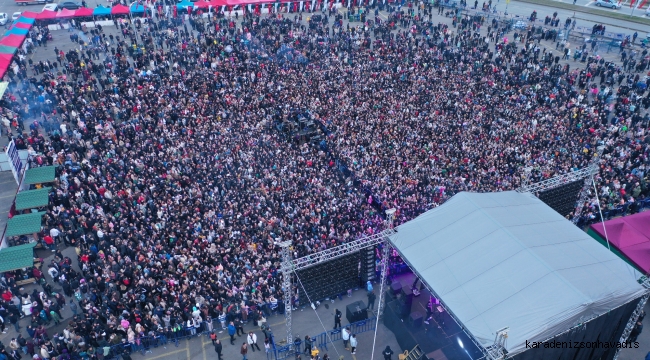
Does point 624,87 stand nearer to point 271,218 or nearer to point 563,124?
point 563,124

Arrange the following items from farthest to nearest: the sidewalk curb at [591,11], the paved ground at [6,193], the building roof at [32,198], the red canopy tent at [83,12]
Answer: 1. the sidewalk curb at [591,11]
2. the red canopy tent at [83,12]
3. the paved ground at [6,193]
4. the building roof at [32,198]

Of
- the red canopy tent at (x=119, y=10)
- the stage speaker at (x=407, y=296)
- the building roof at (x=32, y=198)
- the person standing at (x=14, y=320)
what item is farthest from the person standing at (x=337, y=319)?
the red canopy tent at (x=119, y=10)

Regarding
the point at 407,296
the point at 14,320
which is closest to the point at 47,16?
the point at 14,320

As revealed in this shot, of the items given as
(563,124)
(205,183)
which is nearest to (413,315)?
(205,183)

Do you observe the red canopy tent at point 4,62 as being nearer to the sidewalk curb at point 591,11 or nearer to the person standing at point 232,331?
the person standing at point 232,331

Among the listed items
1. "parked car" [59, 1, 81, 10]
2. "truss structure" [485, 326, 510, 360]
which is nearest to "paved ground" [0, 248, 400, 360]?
"truss structure" [485, 326, 510, 360]

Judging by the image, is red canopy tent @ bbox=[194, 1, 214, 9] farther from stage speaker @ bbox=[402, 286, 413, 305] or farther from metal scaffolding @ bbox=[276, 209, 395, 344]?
stage speaker @ bbox=[402, 286, 413, 305]
